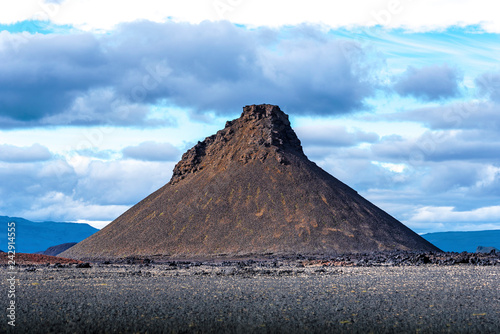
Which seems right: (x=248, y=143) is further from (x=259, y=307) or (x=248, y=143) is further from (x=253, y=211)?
(x=259, y=307)

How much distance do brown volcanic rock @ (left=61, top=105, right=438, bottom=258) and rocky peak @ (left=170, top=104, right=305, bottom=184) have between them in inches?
7.6

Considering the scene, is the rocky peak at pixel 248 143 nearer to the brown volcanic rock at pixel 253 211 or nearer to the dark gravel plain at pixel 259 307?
the brown volcanic rock at pixel 253 211

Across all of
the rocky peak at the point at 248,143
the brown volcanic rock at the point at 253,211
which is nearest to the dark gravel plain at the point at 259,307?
the brown volcanic rock at the point at 253,211

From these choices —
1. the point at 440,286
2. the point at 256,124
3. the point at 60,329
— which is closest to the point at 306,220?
the point at 256,124

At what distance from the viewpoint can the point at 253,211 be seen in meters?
81.8

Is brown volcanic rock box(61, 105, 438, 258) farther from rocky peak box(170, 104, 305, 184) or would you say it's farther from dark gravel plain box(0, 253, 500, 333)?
dark gravel plain box(0, 253, 500, 333)

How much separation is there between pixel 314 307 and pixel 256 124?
79.3 m

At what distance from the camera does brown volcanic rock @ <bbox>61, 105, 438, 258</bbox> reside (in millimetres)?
76125

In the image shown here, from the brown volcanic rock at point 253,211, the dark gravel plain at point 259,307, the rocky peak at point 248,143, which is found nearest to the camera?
the dark gravel plain at point 259,307

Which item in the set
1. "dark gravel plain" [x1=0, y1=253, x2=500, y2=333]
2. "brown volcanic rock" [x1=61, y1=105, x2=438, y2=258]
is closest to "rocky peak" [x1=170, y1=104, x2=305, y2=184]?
"brown volcanic rock" [x1=61, y1=105, x2=438, y2=258]

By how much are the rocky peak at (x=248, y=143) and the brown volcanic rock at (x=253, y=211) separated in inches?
7.6

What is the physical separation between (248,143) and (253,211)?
1796 cm

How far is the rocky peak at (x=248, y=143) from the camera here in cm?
9400

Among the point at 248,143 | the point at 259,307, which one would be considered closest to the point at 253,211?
the point at 248,143
